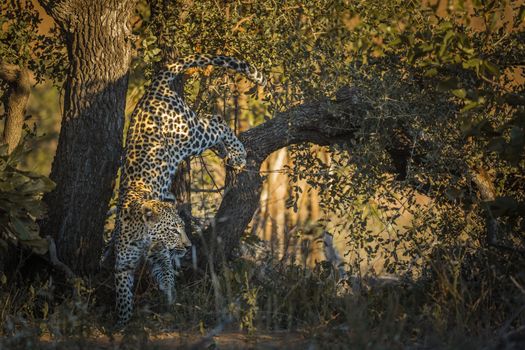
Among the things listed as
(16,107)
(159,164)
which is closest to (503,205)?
(159,164)

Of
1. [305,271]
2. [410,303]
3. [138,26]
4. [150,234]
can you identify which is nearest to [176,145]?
[150,234]

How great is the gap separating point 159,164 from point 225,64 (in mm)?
1237

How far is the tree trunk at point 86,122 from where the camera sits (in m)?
7.70

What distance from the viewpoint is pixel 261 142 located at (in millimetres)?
8344

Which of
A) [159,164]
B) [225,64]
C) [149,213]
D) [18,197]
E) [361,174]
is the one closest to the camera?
[18,197]

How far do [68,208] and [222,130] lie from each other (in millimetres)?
1841

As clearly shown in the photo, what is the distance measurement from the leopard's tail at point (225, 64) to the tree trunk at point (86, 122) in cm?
69

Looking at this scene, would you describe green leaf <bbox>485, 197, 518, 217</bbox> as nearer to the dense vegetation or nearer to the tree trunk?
the dense vegetation

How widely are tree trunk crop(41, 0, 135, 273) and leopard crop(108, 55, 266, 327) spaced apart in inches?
13.0

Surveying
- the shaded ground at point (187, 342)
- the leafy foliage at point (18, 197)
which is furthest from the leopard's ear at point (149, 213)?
the shaded ground at point (187, 342)

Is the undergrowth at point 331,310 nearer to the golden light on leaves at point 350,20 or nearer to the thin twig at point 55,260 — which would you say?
the thin twig at point 55,260

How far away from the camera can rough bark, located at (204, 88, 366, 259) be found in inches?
317

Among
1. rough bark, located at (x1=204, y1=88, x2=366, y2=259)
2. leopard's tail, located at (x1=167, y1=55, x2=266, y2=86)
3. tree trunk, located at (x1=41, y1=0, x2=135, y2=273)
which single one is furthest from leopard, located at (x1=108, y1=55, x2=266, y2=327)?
tree trunk, located at (x1=41, y1=0, x2=135, y2=273)

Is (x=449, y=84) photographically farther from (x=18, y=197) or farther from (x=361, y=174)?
(x=18, y=197)
